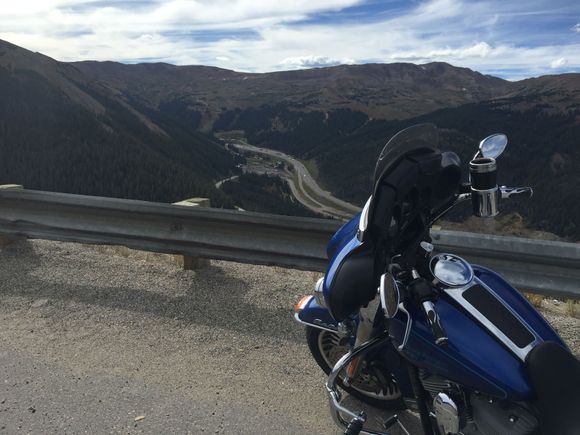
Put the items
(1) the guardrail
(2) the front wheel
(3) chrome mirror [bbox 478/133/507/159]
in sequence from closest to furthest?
(3) chrome mirror [bbox 478/133/507/159]
(2) the front wheel
(1) the guardrail

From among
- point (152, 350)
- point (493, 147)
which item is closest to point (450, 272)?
point (493, 147)

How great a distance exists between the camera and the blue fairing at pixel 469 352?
5.64 feet

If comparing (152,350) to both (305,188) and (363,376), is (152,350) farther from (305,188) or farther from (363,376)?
(305,188)

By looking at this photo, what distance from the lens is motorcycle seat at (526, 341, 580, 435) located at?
→ 161 centimetres

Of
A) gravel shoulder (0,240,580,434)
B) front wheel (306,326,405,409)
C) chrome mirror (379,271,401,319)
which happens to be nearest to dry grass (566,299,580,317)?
gravel shoulder (0,240,580,434)

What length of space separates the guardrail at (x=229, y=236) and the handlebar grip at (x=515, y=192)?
75.0 inches

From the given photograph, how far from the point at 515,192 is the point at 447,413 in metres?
0.91

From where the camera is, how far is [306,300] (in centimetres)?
290

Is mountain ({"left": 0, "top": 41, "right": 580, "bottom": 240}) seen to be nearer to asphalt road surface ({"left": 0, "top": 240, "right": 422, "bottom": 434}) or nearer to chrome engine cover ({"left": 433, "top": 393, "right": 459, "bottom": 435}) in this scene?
asphalt road surface ({"left": 0, "top": 240, "right": 422, "bottom": 434})

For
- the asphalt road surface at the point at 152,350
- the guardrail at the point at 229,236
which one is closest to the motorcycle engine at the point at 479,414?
the asphalt road surface at the point at 152,350

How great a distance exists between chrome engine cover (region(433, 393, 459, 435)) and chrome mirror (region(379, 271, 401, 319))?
0.50 meters

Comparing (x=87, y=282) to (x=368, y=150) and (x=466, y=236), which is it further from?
(x=368, y=150)

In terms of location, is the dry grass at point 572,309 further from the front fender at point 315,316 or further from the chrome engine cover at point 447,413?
the chrome engine cover at point 447,413

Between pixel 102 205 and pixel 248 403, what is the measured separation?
2.78m
